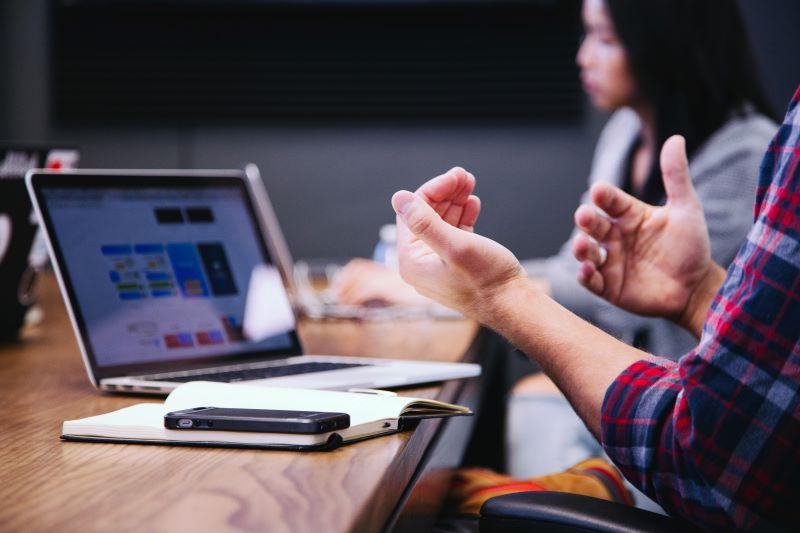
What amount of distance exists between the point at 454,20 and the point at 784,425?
9.19 ft

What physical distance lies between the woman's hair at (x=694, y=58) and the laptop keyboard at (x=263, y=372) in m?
1.28

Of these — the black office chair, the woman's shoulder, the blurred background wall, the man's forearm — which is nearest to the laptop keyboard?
the man's forearm

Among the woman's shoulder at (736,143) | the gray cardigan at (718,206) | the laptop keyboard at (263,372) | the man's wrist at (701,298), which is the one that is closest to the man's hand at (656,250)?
the man's wrist at (701,298)

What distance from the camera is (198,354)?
1271 mm

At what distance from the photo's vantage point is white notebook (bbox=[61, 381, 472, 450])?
0.84 meters

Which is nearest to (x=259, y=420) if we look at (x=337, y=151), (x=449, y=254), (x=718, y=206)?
(x=449, y=254)

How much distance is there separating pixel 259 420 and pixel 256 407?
6cm

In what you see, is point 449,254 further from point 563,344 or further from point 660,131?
point 660,131

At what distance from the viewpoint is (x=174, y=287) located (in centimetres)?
130

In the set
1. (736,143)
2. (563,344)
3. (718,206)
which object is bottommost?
(718,206)

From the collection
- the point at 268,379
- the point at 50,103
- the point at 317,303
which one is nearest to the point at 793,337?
the point at 268,379

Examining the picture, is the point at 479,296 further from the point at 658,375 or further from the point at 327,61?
the point at 327,61

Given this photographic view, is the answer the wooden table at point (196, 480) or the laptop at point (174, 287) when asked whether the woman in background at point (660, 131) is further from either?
the wooden table at point (196, 480)

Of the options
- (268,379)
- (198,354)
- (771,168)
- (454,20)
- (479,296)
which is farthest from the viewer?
(454,20)
